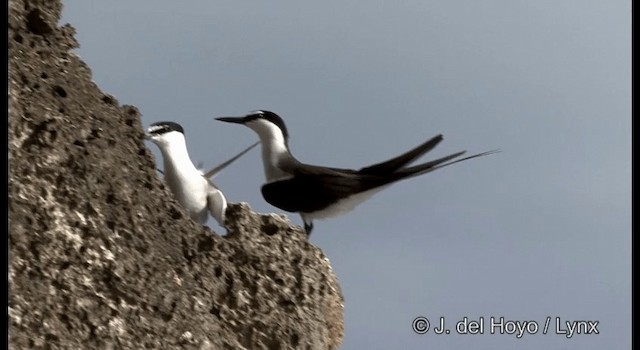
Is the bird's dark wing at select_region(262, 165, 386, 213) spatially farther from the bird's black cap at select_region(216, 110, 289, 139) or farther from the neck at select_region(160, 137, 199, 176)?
the neck at select_region(160, 137, 199, 176)

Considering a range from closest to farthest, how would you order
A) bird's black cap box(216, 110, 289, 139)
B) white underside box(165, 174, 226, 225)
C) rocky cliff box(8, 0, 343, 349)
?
rocky cliff box(8, 0, 343, 349)
white underside box(165, 174, 226, 225)
bird's black cap box(216, 110, 289, 139)

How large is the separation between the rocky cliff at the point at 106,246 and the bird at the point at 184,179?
0.39 m

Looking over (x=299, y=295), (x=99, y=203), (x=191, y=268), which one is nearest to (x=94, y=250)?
(x=99, y=203)

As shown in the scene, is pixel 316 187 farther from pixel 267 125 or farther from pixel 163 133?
pixel 163 133

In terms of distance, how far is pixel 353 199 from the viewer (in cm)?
772

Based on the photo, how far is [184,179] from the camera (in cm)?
696

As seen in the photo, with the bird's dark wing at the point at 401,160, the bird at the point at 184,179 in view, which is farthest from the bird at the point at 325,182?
the bird at the point at 184,179

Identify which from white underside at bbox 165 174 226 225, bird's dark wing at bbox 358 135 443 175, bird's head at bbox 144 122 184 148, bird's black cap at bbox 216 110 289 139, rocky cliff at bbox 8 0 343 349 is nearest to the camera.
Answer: rocky cliff at bbox 8 0 343 349

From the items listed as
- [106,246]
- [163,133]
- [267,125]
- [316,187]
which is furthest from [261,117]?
[106,246]

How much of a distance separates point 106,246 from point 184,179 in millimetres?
1566

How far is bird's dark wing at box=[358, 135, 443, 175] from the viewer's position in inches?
296

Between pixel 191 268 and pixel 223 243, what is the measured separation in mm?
400

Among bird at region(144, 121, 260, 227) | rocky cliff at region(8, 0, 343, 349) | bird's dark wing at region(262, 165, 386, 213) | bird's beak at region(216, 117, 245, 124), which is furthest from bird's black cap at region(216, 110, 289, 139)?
rocky cliff at region(8, 0, 343, 349)
